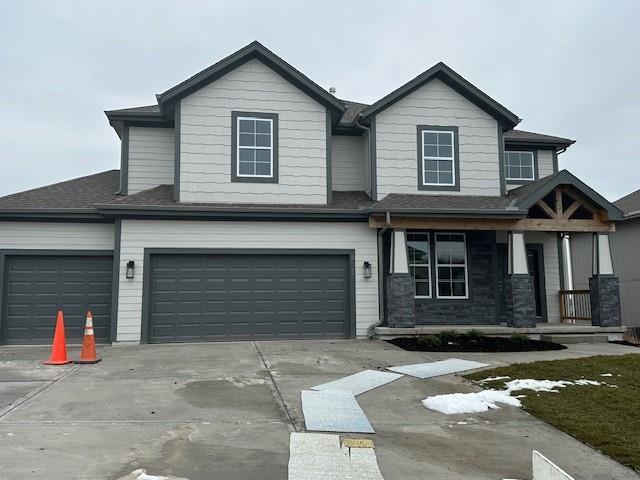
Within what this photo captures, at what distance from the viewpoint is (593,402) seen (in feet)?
20.4

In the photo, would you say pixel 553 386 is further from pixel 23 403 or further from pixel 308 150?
pixel 308 150

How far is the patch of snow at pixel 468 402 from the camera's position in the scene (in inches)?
235

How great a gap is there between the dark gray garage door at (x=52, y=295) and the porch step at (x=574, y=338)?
10.5 m

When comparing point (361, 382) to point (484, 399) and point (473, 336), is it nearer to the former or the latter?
point (484, 399)

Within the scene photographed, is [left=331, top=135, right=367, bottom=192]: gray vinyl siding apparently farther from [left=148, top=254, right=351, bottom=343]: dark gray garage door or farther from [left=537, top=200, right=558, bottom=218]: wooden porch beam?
[left=537, top=200, right=558, bottom=218]: wooden porch beam

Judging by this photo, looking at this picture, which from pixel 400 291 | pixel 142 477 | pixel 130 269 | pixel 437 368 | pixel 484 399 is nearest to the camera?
pixel 142 477

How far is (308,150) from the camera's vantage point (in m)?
12.9

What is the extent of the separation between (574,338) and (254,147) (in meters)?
9.01

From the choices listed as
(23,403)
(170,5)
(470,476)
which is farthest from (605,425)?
(170,5)

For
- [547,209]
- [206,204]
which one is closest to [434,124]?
[547,209]

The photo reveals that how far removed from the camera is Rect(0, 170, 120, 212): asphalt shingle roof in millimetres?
12055

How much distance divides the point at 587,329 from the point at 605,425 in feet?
26.1

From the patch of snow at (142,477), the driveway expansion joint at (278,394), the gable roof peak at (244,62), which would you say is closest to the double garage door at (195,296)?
the driveway expansion joint at (278,394)

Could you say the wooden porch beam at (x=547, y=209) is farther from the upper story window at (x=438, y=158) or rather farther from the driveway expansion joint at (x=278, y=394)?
the driveway expansion joint at (x=278, y=394)
